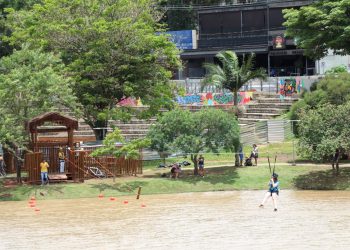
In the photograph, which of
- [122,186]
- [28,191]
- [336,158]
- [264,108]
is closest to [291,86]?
[264,108]

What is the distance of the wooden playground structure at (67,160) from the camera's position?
3934cm

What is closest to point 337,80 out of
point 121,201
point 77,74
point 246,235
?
point 77,74

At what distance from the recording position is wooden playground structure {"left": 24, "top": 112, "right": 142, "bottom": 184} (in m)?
39.3

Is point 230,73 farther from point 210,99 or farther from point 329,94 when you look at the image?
point 210,99

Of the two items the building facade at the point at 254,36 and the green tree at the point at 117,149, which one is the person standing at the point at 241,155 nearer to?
the green tree at the point at 117,149

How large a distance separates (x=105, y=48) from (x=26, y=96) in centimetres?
834

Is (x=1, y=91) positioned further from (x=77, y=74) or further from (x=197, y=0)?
(x=197, y=0)

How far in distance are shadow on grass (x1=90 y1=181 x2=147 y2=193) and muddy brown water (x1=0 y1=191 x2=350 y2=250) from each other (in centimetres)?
139

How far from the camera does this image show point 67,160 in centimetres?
4056

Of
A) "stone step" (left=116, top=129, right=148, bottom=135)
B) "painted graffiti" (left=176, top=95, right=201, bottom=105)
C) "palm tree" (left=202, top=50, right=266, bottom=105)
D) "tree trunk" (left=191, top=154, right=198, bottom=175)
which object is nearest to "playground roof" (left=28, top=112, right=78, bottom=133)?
"tree trunk" (left=191, top=154, right=198, bottom=175)

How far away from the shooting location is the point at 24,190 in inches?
1499

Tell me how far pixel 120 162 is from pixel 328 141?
1139 cm

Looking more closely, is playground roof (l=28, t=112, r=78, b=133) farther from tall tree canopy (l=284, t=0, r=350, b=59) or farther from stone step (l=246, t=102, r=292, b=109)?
stone step (l=246, t=102, r=292, b=109)

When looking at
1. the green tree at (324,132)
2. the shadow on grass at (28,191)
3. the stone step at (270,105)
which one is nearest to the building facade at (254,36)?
the stone step at (270,105)
